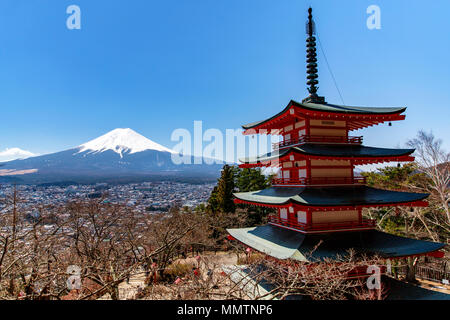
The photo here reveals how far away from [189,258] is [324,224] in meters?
16.7

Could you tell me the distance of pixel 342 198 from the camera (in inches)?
407

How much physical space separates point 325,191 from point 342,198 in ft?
2.42

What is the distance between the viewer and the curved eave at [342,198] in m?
9.73

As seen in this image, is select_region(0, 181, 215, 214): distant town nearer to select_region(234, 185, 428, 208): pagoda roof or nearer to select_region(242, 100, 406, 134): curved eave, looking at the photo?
select_region(234, 185, 428, 208): pagoda roof

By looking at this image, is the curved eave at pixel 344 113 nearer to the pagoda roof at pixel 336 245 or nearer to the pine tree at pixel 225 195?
the pagoda roof at pixel 336 245

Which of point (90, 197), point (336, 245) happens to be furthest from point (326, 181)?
point (90, 197)

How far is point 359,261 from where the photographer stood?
29.7ft

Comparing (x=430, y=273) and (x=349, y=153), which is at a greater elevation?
(x=349, y=153)

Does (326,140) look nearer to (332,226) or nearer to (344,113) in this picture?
(344,113)

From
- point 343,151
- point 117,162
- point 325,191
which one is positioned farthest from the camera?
point 117,162

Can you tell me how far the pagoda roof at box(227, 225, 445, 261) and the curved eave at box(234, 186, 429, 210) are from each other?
1.37 m

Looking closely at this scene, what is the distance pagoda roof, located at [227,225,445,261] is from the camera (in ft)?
30.0
